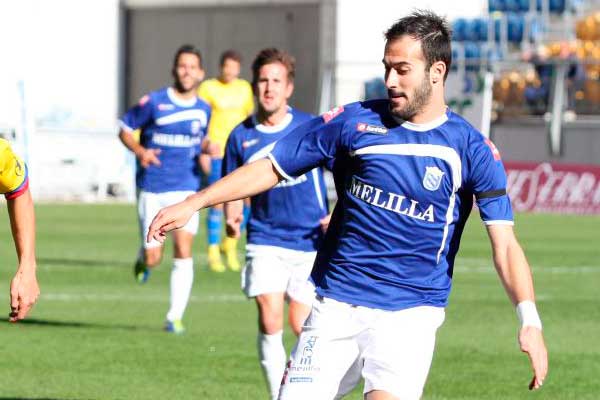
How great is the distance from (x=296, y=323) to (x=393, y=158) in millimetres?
2873

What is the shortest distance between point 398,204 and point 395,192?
0.05 metres

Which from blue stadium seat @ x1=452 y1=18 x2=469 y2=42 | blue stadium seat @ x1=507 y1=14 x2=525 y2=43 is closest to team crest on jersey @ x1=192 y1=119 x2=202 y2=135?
blue stadium seat @ x1=507 y1=14 x2=525 y2=43

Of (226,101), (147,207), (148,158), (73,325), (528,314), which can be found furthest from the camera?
(226,101)

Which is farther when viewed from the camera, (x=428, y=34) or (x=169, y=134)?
(x=169, y=134)

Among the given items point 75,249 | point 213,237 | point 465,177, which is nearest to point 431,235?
point 465,177

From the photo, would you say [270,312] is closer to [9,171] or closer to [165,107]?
[9,171]

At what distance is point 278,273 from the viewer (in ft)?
27.9

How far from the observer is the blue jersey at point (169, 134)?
13.0 metres

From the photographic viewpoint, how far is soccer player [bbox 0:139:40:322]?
579cm

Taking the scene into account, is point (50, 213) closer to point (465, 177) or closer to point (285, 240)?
point (285, 240)

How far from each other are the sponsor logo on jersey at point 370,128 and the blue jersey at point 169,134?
7.40 metres

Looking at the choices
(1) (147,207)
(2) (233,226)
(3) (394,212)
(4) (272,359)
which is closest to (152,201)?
(1) (147,207)

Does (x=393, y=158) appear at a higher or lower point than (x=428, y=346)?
higher

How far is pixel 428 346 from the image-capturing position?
5637 millimetres
